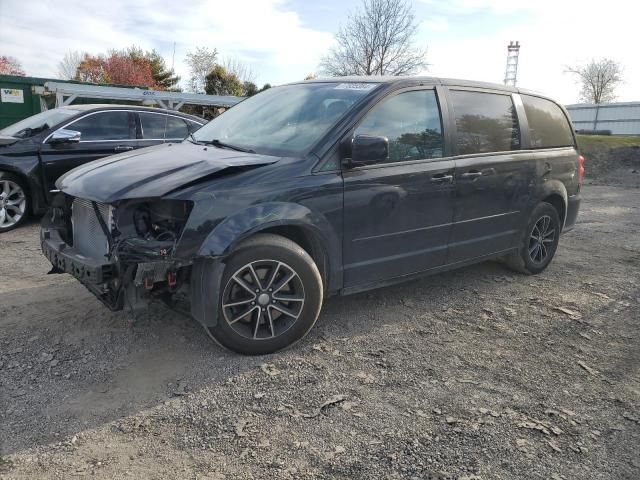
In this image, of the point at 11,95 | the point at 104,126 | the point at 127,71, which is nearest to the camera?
the point at 104,126

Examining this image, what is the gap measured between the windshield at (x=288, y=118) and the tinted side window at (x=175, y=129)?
334 cm

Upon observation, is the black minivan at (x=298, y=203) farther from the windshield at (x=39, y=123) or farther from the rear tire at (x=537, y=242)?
the windshield at (x=39, y=123)

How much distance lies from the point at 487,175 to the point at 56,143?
5449mm

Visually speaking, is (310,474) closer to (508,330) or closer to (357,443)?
(357,443)

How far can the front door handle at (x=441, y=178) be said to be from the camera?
420 cm

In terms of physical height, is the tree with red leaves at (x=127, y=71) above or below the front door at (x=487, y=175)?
above

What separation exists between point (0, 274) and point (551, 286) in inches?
214

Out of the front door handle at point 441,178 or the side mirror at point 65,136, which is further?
the side mirror at point 65,136

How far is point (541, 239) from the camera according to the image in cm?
552

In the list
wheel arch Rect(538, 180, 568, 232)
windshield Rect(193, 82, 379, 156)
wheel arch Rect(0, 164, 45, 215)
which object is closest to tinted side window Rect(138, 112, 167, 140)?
wheel arch Rect(0, 164, 45, 215)

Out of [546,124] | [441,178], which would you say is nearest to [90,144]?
[441,178]

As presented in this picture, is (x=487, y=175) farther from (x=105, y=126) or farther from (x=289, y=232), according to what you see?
(x=105, y=126)

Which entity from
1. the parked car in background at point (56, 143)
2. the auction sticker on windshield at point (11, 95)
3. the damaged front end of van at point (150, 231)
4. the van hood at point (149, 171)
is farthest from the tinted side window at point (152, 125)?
the auction sticker on windshield at point (11, 95)

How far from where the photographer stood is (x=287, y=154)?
3.68m
